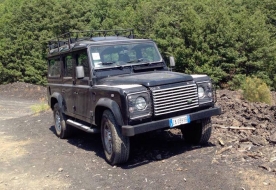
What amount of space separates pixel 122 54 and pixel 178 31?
23.1 metres

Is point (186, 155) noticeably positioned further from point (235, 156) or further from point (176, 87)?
point (176, 87)

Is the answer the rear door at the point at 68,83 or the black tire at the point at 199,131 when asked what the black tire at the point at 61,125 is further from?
Answer: the black tire at the point at 199,131

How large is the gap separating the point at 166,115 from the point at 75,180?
1894 mm

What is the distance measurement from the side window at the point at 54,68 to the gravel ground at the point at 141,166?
1765 millimetres

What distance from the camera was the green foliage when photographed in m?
26.2

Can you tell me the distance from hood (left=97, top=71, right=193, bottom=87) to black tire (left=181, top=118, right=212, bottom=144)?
113 centimetres

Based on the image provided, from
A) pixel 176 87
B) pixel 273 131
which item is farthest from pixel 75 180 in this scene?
pixel 273 131

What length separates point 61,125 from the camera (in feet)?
28.8

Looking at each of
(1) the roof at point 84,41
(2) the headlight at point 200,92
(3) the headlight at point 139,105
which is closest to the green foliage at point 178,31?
(1) the roof at point 84,41

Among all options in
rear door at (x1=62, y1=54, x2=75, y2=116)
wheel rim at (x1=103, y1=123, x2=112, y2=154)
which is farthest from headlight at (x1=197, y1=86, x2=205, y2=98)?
rear door at (x1=62, y1=54, x2=75, y2=116)

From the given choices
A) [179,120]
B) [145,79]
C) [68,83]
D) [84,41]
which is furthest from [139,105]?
[68,83]

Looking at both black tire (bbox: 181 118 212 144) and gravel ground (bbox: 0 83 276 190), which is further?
black tire (bbox: 181 118 212 144)

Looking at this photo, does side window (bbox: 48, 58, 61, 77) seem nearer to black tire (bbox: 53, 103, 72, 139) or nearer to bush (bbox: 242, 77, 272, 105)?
black tire (bbox: 53, 103, 72, 139)

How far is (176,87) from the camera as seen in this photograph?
5.83 metres
